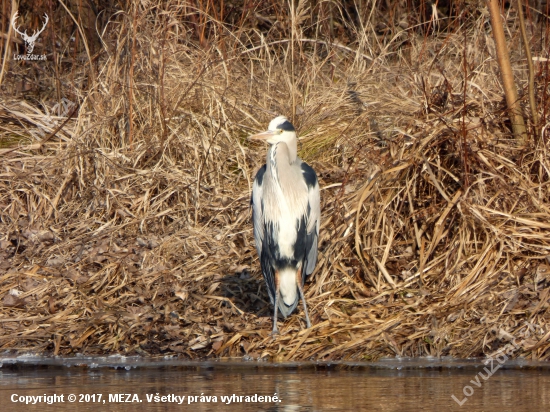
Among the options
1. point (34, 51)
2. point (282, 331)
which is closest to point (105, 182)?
point (282, 331)

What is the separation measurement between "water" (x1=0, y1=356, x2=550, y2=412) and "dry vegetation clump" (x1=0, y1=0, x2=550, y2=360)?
1.13ft

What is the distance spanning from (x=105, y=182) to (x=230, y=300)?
1998mm

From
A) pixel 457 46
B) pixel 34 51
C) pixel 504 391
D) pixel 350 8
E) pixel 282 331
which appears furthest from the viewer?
pixel 350 8

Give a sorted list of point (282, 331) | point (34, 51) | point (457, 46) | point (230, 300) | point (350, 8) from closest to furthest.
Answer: point (282, 331) → point (230, 300) → point (457, 46) → point (34, 51) → point (350, 8)

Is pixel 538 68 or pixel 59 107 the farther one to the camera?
pixel 59 107

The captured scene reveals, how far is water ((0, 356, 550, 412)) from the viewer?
420cm

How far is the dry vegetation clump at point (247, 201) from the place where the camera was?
230 inches

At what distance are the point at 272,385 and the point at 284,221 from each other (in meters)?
1.49

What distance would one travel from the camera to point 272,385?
186 inches

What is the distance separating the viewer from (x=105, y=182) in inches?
301

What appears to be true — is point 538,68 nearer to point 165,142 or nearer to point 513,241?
point 513,241

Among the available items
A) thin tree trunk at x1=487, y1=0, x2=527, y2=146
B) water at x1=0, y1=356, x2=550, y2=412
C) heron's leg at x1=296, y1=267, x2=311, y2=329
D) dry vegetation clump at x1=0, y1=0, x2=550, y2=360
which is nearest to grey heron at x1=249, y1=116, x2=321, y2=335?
heron's leg at x1=296, y1=267, x2=311, y2=329

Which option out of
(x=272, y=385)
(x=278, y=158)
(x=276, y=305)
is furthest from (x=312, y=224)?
(x=272, y=385)

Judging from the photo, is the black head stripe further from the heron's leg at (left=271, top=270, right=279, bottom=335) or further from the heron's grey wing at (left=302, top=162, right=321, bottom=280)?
the heron's leg at (left=271, top=270, right=279, bottom=335)
